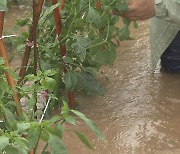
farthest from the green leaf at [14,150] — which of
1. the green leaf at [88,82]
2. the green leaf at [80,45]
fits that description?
the green leaf at [88,82]

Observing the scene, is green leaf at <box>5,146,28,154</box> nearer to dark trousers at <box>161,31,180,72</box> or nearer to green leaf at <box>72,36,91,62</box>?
green leaf at <box>72,36,91,62</box>

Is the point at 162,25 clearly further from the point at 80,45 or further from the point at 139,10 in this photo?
the point at 80,45

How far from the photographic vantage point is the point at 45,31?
280 cm

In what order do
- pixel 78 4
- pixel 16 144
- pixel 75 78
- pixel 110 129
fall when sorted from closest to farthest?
→ pixel 16 144, pixel 78 4, pixel 75 78, pixel 110 129

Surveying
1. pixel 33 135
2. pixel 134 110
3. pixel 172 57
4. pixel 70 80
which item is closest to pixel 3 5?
pixel 33 135

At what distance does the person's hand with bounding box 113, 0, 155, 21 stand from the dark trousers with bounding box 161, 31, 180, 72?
2.10 feet

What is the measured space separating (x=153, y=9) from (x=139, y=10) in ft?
0.35

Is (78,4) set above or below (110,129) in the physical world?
above

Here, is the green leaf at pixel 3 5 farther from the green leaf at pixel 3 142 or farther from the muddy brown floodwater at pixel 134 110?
the muddy brown floodwater at pixel 134 110

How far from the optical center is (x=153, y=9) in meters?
2.62

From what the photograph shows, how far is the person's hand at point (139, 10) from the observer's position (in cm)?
254

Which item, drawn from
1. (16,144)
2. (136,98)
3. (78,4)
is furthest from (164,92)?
(16,144)

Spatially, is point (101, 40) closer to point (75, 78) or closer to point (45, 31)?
point (75, 78)

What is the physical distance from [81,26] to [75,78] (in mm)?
262
